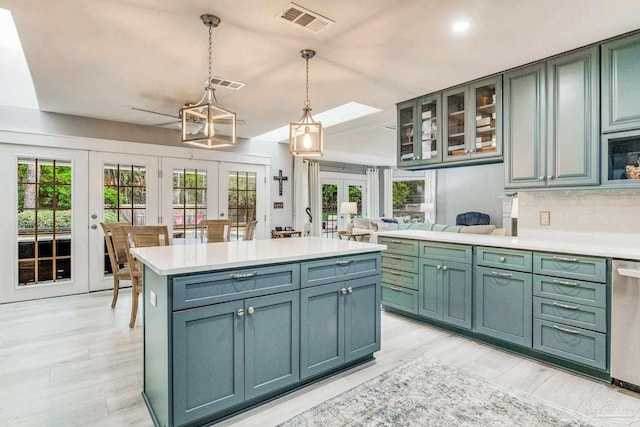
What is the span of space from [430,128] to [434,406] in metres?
2.78

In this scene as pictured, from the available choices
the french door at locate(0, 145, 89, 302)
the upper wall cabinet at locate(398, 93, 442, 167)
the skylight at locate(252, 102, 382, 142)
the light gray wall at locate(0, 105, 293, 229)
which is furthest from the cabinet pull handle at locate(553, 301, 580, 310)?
the french door at locate(0, 145, 89, 302)

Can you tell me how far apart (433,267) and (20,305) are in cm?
486

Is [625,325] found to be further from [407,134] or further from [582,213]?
[407,134]

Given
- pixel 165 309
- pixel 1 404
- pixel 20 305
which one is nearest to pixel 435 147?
pixel 165 309

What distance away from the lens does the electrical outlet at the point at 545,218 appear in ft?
10.5

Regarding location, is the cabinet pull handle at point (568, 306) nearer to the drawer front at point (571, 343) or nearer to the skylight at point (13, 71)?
the drawer front at point (571, 343)

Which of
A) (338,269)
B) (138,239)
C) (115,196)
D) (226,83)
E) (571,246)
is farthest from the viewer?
(115,196)

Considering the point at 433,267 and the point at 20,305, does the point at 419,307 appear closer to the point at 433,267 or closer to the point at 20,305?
the point at 433,267

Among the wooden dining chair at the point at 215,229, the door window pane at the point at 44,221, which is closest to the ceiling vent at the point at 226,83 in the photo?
the wooden dining chair at the point at 215,229

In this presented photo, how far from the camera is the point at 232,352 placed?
187cm

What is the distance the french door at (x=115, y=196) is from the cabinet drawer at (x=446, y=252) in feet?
13.3

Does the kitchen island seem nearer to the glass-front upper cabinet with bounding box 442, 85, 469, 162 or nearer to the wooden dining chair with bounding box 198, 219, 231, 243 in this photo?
the wooden dining chair with bounding box 198, 219, 231, 243

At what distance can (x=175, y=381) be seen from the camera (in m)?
1.69

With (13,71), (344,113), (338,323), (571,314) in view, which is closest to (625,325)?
(571,314)
